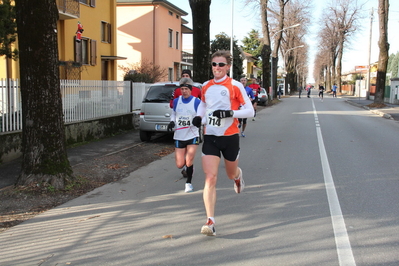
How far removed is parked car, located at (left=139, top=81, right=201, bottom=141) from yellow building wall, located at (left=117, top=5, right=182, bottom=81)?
2060 centimetres

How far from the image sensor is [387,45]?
2777 cm

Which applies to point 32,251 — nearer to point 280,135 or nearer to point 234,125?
point 234,125

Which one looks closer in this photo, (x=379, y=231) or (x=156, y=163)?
(x=379, y=231)

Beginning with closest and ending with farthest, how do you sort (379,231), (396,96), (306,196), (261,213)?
(379,231)
(261,213)
(306,196)
(396,96)

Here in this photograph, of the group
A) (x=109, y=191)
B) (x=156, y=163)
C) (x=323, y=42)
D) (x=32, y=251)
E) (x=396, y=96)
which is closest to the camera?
(x=32, y=251)

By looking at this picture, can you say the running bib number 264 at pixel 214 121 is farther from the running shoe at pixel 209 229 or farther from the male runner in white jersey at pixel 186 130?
the male runner in white jersey at pixel 186 130

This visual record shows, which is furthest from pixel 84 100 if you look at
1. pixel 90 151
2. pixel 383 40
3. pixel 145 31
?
pixel 383 40

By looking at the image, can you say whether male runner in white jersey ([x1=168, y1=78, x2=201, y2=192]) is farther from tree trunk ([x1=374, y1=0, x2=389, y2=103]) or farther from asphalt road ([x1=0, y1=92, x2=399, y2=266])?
tree trunk ([x1=374, y1=0, x2=389, y2=103])

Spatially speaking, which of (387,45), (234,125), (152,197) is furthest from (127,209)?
(387,45)

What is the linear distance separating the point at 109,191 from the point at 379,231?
13.1ft

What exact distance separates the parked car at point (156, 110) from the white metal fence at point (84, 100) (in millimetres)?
1771

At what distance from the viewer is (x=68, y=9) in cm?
1984

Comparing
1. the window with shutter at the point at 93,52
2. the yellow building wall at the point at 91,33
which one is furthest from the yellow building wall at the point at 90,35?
the window with shutter at the point at 93,52

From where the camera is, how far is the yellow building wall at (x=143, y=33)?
3222 centimetres
